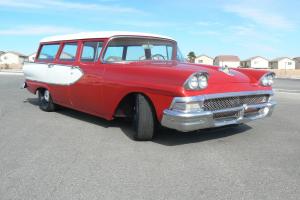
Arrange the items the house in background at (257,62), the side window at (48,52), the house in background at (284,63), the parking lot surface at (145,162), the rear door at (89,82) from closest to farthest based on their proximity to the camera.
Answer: the parking lot surface at (145,162)
the rear door at (89,82)
the side window at (48,52)
the house in background at (284,63)
the house in background at (257,62)

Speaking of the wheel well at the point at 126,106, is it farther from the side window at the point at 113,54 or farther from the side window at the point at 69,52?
the side window at the point at 69,52

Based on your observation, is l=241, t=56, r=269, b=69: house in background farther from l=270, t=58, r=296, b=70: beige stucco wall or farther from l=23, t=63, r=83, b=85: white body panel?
l=23, t=63, r=83, b=85: white body panel

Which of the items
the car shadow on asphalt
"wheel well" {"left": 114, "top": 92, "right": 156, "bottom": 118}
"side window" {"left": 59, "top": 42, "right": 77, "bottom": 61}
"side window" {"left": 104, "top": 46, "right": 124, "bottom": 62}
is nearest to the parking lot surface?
the car shadow on asphalt

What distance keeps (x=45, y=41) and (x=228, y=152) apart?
16.4 ft

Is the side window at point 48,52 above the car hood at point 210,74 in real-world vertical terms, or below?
above

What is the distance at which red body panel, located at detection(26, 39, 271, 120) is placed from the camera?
15.3 feet

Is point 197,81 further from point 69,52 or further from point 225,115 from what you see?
point 69,52

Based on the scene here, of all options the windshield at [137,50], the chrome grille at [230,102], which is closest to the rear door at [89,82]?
the windshield at [137,50]

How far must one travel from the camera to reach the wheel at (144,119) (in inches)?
194

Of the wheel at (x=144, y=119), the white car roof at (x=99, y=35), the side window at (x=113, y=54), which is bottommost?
the wheel at (x=144, y=119)

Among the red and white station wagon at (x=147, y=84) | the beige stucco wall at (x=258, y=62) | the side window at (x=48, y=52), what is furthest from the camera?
the beige stucco wall at (x=258, y=62)

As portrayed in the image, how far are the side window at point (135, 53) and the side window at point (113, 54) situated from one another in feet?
0.45

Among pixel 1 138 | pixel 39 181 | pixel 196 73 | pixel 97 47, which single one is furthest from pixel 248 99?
pixel 1 138

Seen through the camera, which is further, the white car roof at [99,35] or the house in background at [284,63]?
the house in background at [284,63]
